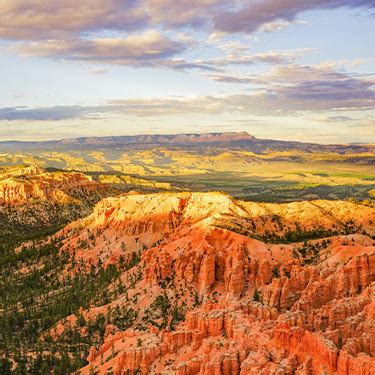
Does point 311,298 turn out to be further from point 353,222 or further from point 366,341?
point 353,222

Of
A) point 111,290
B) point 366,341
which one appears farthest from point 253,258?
point 366,341

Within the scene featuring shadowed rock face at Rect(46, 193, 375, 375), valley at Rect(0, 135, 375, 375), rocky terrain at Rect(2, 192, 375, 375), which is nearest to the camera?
shadowed rock face at Rect(46, 193, 375, 375)

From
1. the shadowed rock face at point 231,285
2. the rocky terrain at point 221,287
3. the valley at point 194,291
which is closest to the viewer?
the shadowed rock face at point 231,285

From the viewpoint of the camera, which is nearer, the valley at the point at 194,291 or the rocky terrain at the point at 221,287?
the rocky terrain at the point at 221,287

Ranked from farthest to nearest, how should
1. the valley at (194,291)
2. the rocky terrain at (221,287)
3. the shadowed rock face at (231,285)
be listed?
the valley at (194,291), the rocky terrain at (221,287), the shadowed rock face at (231,285)

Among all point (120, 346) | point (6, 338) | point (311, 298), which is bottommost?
point (6, 338)
